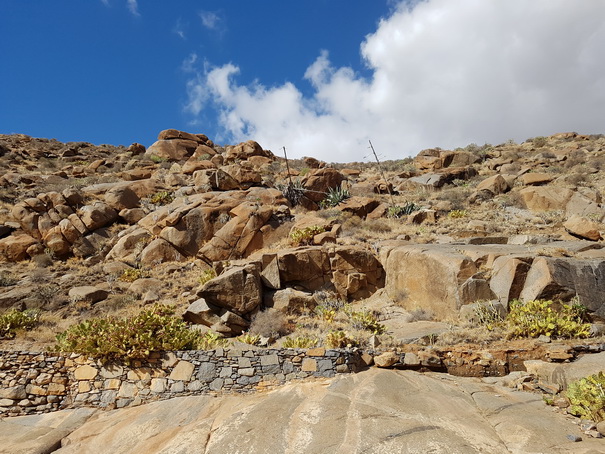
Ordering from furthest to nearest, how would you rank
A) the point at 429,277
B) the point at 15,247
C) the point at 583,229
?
the point at 15,247
the point at 583,229
the point at 429,277

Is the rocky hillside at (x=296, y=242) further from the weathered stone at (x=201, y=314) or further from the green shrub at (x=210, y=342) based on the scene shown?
the green shrub at (x=210, y=342)

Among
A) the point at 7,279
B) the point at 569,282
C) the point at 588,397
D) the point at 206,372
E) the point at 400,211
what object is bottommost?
the point at 588,397

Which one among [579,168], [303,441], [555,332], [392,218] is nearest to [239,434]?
[303,441]

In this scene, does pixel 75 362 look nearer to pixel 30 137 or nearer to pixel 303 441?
pixel 303 441

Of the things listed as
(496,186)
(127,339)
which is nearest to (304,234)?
(127,339)

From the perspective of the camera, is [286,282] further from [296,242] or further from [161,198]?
[161,198]

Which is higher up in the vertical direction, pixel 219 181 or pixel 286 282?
pixel 219 181

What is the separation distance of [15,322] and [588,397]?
15355 mm

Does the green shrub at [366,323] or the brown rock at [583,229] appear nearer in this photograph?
the green shrub at [366,323]

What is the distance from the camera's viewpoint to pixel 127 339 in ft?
28.5

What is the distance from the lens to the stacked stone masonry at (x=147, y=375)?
323 inches

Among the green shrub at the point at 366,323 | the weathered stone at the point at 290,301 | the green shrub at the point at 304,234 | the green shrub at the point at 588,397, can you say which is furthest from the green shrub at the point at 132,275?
the green shrub at the point at 588,397

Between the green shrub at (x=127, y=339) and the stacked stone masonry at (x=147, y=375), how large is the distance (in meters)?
0.25

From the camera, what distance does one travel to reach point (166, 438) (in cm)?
621
